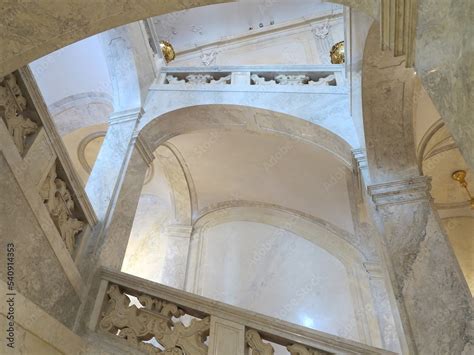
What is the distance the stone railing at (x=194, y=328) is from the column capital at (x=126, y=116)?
2418 mm

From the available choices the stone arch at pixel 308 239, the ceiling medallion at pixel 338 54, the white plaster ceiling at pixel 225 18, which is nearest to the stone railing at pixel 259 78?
the ceiling medallion at pixel 338 54

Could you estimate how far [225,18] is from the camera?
11672mm

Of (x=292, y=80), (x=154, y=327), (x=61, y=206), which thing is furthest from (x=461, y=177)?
(x=61, y=206)

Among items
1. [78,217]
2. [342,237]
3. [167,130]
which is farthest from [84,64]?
[342,237]

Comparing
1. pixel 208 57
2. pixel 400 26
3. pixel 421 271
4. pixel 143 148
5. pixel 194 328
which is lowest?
pixel 194 328

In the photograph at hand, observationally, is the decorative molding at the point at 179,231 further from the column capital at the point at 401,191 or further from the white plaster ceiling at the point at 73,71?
the column capital at the point at 401,191

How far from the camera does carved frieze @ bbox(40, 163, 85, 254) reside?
11.6 feet

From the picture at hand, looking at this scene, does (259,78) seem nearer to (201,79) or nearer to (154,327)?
(201,79)

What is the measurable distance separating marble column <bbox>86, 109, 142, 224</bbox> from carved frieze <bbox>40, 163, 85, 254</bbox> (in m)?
0.53

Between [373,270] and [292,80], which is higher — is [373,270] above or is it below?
below

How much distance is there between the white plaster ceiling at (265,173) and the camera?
7059 mm

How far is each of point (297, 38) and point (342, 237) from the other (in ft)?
19.8

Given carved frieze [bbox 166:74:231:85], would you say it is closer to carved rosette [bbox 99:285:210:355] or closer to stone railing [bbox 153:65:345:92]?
stone railing [bbox 153:65:345:92]

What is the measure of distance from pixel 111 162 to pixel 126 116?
2.94ft
